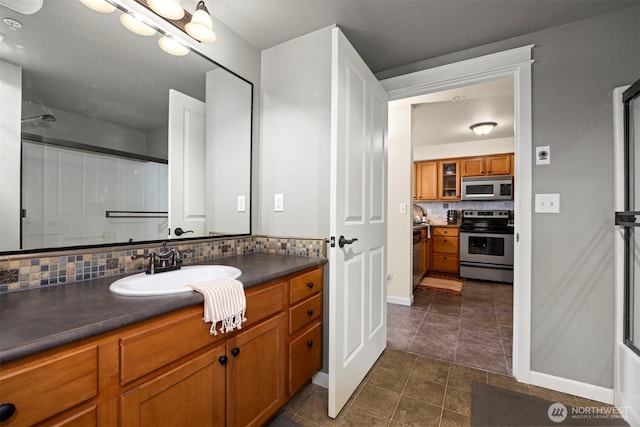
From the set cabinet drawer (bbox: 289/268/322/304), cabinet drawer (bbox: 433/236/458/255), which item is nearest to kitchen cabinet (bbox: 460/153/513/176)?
cabinet drawer (bbox: 433/236/458/255)

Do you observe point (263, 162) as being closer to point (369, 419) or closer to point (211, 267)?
point (211, 267)

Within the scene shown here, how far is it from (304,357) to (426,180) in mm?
4600

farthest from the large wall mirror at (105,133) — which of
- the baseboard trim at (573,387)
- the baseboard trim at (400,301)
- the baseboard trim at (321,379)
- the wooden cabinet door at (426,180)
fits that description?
the wooden cabinet door at (426,180)

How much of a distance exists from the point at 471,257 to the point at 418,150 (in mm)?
2362

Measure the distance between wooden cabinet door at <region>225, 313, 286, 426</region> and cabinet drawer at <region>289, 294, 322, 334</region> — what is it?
0.08 m

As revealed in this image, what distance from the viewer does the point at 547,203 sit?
1713mm

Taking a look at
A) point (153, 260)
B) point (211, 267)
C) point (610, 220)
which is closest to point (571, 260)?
point (610, 220)

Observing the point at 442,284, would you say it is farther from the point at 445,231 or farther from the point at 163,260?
the point at 163,260

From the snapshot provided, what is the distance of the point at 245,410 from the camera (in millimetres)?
1144

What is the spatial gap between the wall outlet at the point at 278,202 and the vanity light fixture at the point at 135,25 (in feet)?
3.61

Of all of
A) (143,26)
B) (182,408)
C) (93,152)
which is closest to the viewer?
(182,408)

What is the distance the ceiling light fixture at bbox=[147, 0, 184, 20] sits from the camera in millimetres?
1274

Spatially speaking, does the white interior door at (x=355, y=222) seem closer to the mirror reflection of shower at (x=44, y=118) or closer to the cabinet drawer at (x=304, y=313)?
the cabinet drawer at (x=304, y=313)

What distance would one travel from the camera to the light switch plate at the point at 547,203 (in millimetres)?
1692
